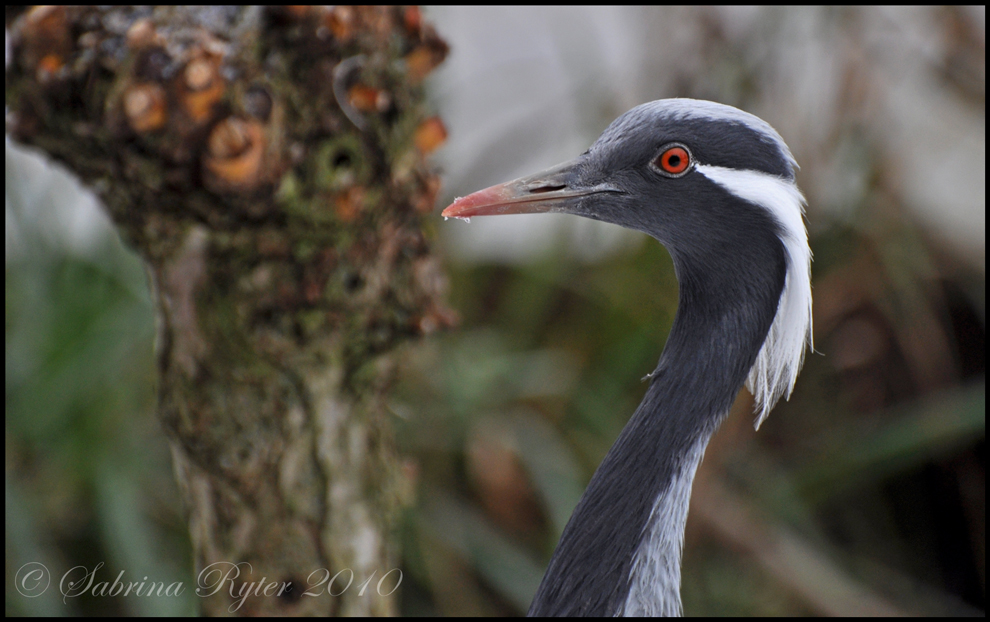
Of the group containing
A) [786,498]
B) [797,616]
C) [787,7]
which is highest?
[787,7]

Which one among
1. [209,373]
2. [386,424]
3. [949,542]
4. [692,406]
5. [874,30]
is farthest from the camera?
[874,30]

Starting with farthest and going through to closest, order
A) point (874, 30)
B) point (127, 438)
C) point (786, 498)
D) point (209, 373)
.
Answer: point (874, 30) < point (786, 498) < point (127, 438) < point (209, 373)

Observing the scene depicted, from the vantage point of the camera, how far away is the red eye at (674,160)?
3.34 ft

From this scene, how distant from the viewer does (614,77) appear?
2.79 meters

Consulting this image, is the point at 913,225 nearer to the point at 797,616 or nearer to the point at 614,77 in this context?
the point at 614,77

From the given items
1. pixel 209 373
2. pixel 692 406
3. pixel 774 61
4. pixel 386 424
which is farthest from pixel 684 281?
pixel 774 61

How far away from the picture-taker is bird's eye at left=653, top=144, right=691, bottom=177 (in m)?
1.02

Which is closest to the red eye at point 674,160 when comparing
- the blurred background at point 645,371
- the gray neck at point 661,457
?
the gray neck at point 661,457

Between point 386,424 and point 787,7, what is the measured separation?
87.5 inches

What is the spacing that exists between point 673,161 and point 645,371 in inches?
65.2
